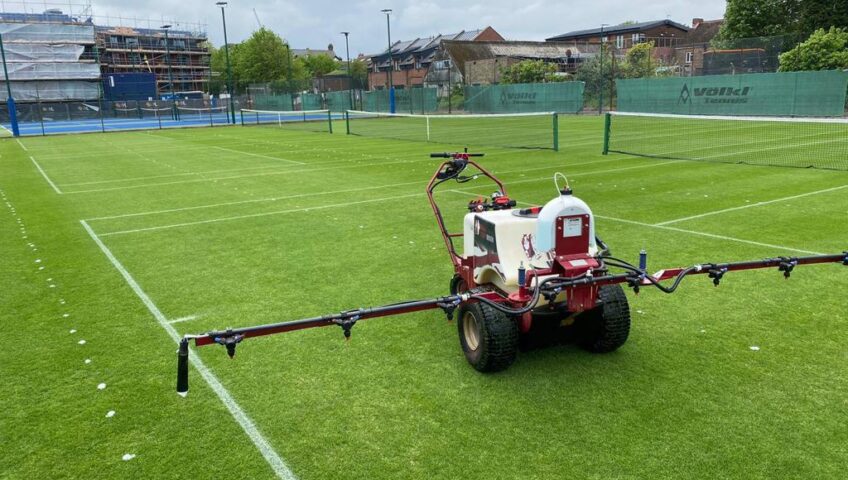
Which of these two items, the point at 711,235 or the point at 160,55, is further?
the point at 160,55

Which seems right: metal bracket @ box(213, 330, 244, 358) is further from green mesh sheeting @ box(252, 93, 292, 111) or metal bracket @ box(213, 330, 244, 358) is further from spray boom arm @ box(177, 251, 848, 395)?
green mesh sheeting @ box(252, 93, 292, 111)

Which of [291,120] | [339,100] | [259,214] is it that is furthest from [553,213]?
[339,100]

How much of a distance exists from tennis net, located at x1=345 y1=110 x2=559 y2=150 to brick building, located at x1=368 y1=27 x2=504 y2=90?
191 ft

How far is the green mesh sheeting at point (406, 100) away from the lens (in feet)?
167

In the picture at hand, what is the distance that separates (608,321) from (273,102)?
183 ft

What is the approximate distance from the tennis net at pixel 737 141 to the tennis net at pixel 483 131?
2992mm

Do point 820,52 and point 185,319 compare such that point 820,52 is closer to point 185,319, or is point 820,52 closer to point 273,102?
point 185,319

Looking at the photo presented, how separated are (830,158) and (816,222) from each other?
365 inches

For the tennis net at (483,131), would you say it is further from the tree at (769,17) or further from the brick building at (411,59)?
the brick building at (411,59)

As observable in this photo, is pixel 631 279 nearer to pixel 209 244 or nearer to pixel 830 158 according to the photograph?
pixel 209 244

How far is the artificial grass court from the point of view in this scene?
4145 mm

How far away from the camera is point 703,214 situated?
11242 millimetres

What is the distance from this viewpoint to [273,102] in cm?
5734

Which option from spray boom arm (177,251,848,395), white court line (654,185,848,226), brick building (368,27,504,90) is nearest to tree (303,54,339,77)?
brick building (368,27,504,90)
